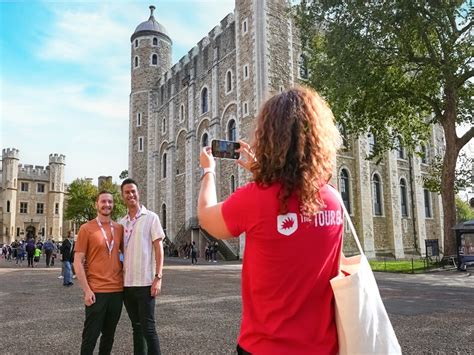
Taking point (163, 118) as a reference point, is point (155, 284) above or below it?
below

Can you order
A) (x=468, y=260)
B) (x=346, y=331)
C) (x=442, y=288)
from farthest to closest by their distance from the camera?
(x=468, y=260) < (x=442, y=288) < (x=346, y=331)

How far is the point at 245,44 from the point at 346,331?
25204 mm

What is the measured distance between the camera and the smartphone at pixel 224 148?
6.89 ft

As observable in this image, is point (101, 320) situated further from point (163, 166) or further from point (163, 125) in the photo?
point (163, 125)

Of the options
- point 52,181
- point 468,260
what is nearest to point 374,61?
point 468,260

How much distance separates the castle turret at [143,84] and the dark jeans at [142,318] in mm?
34989

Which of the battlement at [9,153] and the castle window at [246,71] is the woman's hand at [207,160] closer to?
the castle window at [246,71]

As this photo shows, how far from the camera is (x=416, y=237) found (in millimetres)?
30922

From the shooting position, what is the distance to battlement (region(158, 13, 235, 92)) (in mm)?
29047

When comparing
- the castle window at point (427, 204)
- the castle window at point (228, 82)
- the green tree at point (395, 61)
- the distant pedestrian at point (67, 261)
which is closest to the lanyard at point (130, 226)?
the distant pedestrian at point (67, 261)

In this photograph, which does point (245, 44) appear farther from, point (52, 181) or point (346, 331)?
point (52, 181)

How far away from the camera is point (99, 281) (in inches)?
150

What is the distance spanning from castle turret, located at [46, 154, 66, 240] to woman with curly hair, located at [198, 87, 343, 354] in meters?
60.9

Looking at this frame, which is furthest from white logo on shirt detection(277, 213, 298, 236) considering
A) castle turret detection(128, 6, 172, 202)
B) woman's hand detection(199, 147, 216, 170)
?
castle turret detection(128, 6, 172, 202)
